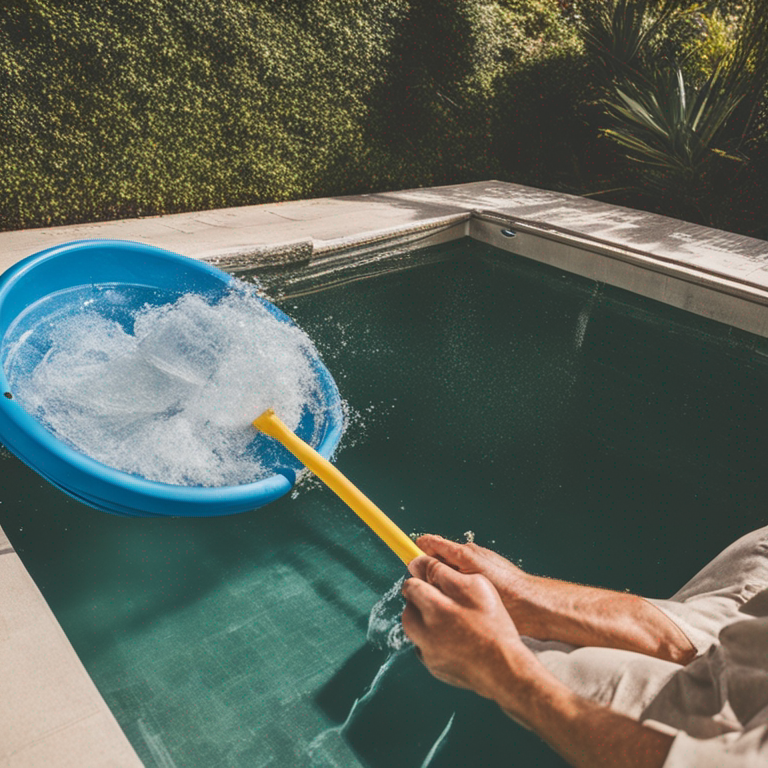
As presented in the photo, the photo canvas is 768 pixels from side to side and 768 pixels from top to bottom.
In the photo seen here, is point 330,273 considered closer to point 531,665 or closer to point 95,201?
point 95,201

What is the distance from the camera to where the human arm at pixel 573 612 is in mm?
1443

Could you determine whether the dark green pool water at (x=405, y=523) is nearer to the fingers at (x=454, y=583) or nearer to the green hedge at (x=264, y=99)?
the fingers at (x=454, y=583)

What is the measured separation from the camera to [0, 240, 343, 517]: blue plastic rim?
5.74ft

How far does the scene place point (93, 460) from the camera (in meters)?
1.77

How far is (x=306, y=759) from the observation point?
1763 mm

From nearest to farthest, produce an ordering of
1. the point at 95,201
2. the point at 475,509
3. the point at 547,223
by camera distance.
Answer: the point at 475,509 → the point at 95,201 → the point at 547,223

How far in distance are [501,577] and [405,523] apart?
115cm

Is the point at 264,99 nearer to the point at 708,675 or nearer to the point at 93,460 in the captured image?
the point at 93,460

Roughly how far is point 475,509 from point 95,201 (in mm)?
4339

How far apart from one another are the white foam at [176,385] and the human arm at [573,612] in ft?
3.17

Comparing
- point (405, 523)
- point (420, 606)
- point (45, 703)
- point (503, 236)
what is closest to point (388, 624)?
point (405, 523)

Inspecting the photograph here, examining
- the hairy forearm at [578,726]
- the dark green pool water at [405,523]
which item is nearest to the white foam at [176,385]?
the dark green pool water at [405,523]

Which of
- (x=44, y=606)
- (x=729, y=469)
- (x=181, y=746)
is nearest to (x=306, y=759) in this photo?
(x=181, y=746)

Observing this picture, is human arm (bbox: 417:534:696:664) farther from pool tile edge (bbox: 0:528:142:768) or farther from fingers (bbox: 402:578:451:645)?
pool tile edge (bbox: 0:528:142:768)
